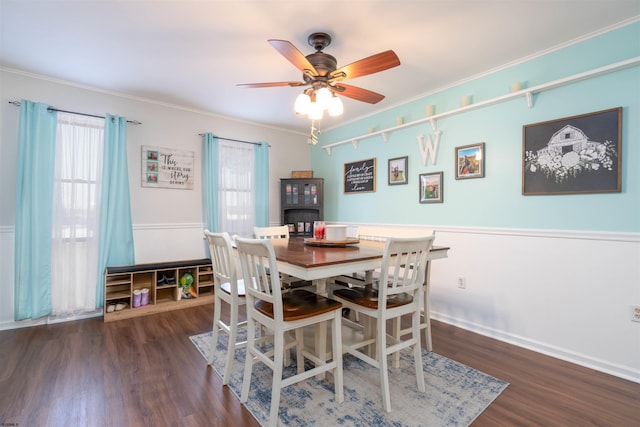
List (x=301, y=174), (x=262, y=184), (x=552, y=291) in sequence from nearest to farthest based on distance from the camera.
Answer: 1. (x=552, y=291)
2. (x=262, y=184)
3. (x=301, y=174)

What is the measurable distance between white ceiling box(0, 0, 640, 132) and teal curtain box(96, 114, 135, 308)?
509 mm

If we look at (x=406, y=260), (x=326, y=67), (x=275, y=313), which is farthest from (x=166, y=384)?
(x=326, y=67)

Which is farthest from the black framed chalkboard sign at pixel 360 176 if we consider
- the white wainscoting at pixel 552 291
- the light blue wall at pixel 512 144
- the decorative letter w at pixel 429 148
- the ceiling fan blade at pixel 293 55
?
the ceiling fan blade at pixel 293 55

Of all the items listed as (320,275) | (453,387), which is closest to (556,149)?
(453,387)

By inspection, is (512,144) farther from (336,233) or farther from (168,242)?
(168,242)

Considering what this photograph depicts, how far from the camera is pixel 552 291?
236cm

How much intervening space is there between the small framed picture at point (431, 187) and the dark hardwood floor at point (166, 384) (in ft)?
4.43

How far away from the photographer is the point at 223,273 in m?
2.05

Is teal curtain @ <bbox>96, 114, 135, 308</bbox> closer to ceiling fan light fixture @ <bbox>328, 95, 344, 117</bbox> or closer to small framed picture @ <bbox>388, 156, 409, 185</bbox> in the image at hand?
ceiling fan light fixture @ <bbox>328, 95, 344, 117</bbox>

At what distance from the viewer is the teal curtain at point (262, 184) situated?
425 cm

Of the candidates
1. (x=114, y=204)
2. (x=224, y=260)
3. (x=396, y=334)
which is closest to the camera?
(x=224, y=260)

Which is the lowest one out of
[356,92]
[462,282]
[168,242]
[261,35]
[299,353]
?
[299,353]

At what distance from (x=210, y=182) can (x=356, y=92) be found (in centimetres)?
232

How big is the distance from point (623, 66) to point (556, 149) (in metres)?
0.62
